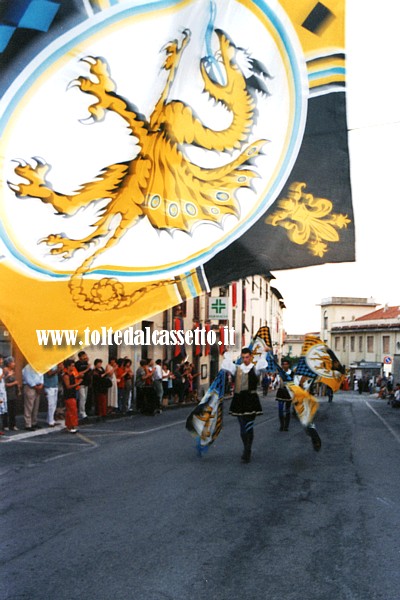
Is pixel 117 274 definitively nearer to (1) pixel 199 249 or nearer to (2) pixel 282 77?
(1) pixel 199 249

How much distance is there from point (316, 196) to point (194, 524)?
3.74m

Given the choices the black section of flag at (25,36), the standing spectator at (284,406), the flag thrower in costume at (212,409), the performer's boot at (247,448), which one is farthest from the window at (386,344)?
the black section of flag at (25,36)

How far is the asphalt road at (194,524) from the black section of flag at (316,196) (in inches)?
90.1

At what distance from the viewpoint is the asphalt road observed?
412cm

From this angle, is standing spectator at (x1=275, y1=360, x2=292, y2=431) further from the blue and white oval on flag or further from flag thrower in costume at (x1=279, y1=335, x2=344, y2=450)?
the blue and white oval on flag

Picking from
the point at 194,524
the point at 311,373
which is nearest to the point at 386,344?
the point at 311,373

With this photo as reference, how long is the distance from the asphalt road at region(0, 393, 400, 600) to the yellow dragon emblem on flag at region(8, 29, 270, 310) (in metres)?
2.40

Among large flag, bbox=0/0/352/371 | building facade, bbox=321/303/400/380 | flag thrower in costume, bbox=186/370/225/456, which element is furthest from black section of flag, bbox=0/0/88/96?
building facade, bbox=321/303/400/380

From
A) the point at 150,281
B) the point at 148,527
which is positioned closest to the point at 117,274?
the point at 150,281

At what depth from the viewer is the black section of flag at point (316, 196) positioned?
254 cm

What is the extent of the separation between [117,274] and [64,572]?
2684mm

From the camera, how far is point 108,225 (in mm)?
2396

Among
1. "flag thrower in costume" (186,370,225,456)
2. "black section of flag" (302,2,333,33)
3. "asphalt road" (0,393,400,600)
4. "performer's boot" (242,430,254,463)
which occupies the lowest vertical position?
"asphalt road" (0,393,400,600)

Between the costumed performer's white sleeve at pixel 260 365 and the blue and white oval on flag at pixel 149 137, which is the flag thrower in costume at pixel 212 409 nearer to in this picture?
the costumed performer's white sleeve at pixel 260 365
